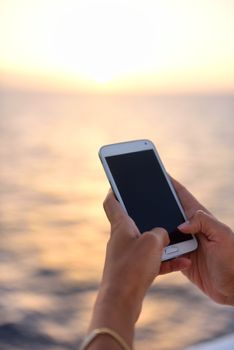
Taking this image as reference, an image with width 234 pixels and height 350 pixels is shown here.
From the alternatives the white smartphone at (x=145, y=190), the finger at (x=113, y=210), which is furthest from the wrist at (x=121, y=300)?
the white smartphone at (x=145, y=190)

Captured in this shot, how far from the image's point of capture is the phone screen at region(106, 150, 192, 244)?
1280 mm

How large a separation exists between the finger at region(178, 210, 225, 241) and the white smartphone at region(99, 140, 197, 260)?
39 millimetres

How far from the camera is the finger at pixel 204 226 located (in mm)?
1255

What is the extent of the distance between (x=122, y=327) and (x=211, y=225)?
508mm

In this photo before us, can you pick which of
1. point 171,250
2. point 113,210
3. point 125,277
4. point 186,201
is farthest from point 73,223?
point 125,277

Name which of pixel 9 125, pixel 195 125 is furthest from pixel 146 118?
pixel 9 125

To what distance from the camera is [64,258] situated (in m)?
3.28

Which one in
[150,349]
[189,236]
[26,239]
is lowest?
[150,349]

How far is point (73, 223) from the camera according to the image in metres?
3.91

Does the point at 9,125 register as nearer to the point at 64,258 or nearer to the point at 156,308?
the point at 64,258

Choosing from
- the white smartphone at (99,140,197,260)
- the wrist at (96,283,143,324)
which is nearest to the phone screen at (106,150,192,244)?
the white smartphone at (99,140,197,260)

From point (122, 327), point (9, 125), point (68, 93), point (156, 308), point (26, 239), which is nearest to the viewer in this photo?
point (122, 327)

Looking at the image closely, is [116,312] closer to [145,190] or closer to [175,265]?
[175,265]

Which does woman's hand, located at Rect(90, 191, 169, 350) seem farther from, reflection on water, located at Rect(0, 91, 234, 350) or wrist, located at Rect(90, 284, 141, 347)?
reflection on water, located at Rect(0, 91, 234, 350)
